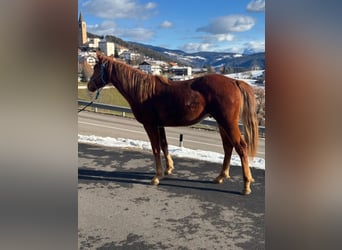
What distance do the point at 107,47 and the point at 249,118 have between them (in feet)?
4.46

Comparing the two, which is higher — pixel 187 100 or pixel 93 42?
pixel 93 42

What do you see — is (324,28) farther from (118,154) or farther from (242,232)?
(118,154)

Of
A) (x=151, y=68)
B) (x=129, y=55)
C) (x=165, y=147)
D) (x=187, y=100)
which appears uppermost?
(x=129, y=55)

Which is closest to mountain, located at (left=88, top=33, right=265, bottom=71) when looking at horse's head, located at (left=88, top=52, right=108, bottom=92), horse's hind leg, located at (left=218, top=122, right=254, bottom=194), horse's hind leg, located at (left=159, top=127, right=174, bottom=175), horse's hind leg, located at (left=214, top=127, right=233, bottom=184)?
horse's head, located at (left=88, top=52, right=108, bottom=92)

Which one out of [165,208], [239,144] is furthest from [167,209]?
[239,144]

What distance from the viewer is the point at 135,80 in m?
3.03

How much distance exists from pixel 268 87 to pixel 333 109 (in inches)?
8.4

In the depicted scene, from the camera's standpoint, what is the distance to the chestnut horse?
2797mm

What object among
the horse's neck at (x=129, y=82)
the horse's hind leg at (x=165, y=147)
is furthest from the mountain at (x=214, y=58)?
the horse's hind leg at (x=165, y=147)

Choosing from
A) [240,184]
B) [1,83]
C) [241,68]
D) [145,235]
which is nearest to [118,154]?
[240,184]

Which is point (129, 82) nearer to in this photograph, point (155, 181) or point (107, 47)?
point (107, 47)

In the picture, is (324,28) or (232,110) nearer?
(324,28)

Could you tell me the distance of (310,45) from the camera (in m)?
1.05

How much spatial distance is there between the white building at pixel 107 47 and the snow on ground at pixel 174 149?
63.8 inches
